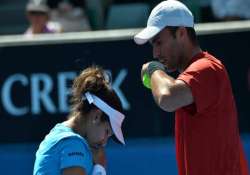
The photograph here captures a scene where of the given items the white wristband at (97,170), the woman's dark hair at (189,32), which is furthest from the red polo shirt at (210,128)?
the white wristband at (97,170)

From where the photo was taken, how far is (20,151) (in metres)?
6.71

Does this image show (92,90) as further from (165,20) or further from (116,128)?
(165,20)

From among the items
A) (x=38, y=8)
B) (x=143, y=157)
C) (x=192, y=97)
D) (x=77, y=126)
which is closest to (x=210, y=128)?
(x=192, y=97)

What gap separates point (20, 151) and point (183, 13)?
3.07 meters

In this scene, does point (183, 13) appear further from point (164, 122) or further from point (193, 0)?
point (193, 0)

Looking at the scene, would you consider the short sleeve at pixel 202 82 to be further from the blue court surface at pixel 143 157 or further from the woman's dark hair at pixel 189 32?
the blue court surface at pixel 143 157

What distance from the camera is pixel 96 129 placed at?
3570mm

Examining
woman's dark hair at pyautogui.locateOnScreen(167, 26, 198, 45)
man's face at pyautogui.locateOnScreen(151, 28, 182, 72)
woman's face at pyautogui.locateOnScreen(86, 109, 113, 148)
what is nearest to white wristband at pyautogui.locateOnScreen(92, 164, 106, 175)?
woman's face at pyautogui.locateOnScreen(86, 109, 113, 148)

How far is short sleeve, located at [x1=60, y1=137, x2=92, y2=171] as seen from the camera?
11.2 feet

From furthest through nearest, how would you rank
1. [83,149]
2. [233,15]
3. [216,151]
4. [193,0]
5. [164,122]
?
[193,0]
[233,15]
[164,122]
[216,151]
[83,149]

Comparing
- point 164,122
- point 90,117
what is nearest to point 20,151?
point 164,122

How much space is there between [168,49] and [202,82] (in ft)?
0.79

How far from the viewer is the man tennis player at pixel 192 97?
3766mm

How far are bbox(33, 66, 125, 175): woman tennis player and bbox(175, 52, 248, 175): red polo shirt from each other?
14.6 inches
